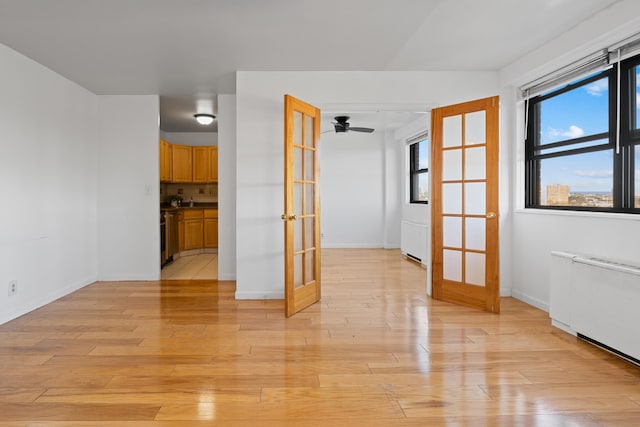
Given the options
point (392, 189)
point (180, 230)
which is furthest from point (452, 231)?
point (180, 230)

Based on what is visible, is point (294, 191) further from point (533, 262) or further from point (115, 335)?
point (533, 262)

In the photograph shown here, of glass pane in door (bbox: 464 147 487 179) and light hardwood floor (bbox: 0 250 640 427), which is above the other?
glass pane in door (bbox: 464 147 487 179)

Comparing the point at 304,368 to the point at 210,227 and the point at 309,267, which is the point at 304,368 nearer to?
the point at 309,267

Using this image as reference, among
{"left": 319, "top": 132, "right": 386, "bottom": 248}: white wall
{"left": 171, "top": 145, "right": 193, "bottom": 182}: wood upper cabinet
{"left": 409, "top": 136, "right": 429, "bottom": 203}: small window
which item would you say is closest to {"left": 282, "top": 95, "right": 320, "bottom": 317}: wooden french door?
{"left": 409, "top": 136, "right": 429, "bottom": 203}: small window

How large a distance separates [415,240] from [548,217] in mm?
2996

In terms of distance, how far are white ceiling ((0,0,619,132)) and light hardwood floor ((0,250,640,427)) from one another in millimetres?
2460

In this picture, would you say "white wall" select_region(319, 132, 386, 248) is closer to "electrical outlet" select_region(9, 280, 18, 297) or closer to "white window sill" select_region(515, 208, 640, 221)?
"white window sill" select_region(515, 208, 640, 221)

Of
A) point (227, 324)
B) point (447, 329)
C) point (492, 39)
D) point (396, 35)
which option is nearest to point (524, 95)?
point (492, 39)

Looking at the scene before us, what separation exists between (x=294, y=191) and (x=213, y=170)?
4.60 meters

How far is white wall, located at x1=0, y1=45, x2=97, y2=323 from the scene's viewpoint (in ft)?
11.7

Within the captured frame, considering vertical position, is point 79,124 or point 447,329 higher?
point 79,124

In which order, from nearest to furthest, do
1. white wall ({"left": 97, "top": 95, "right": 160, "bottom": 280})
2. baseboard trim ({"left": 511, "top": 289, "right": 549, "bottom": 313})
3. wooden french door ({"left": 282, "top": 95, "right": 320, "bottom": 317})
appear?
wooden french door ({"left": 282, "top": 95, "right": 320, "bottom": 317}) < baseboard trim ({"left": 511, "top": 289, "right": 549, "bottom": 313}) < white wall ({"left": 97, "top": 95, "right": 160, "bottom": 280})

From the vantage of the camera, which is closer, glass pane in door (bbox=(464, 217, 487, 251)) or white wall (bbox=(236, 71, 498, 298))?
glass pane in door (bbox=(464, 217, 487, 251))

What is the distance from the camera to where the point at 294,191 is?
12.8 ft
